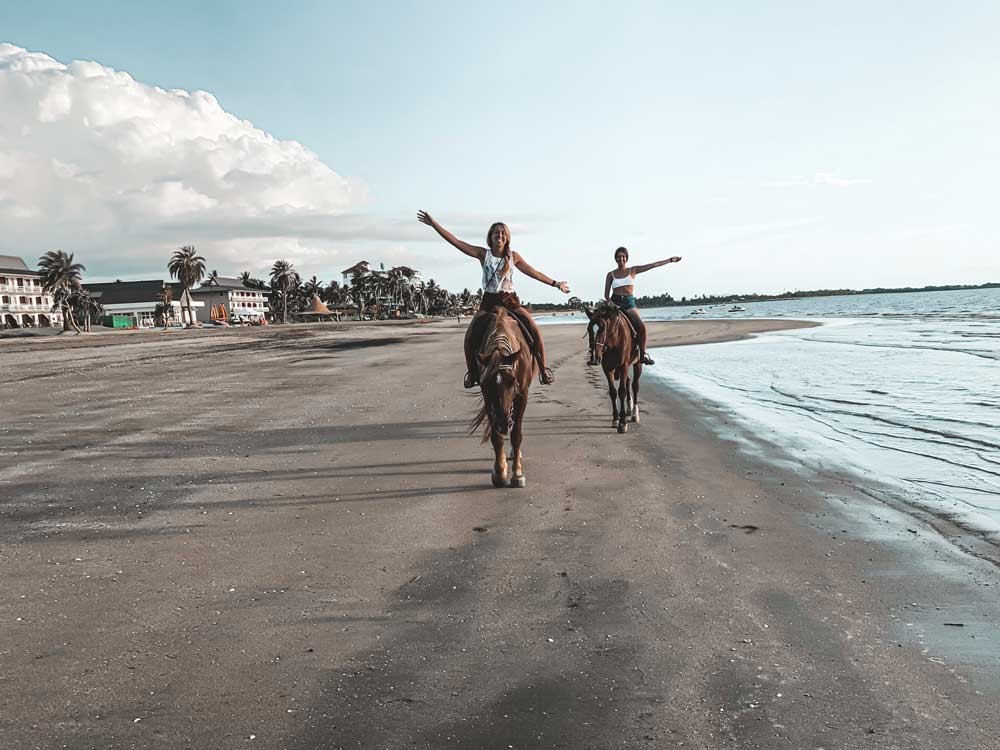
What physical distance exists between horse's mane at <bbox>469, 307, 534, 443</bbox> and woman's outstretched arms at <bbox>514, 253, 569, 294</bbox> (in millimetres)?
717

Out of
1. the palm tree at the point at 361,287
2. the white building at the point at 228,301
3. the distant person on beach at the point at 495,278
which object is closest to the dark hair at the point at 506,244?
the distant person on beach at the point at 495,278

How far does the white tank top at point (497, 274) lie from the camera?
26.4ft

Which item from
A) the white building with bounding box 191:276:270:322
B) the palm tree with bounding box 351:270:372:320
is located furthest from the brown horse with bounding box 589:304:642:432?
the palm tree with bounding box 351:270:372:320

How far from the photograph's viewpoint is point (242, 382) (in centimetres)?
1845

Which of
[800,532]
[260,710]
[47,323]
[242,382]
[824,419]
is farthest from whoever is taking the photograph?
[47,323]

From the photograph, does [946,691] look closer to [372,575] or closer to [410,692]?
[410,692]

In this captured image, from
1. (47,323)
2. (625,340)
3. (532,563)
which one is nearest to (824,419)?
(625,340)

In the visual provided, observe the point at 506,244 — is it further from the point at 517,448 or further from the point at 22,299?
the point at 22,299

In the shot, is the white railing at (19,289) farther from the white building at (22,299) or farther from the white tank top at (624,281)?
the white tank top at (624,281)

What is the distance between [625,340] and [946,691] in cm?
849

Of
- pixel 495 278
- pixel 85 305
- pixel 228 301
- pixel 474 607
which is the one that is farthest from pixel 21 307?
pixel 474 607

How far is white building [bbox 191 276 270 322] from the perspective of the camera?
151 metres

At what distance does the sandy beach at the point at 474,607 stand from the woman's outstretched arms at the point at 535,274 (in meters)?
2.45

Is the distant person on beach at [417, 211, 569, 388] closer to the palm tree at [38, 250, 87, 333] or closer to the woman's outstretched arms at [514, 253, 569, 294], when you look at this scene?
the woman's outstretched arms at [514, 253, 569, 294]
